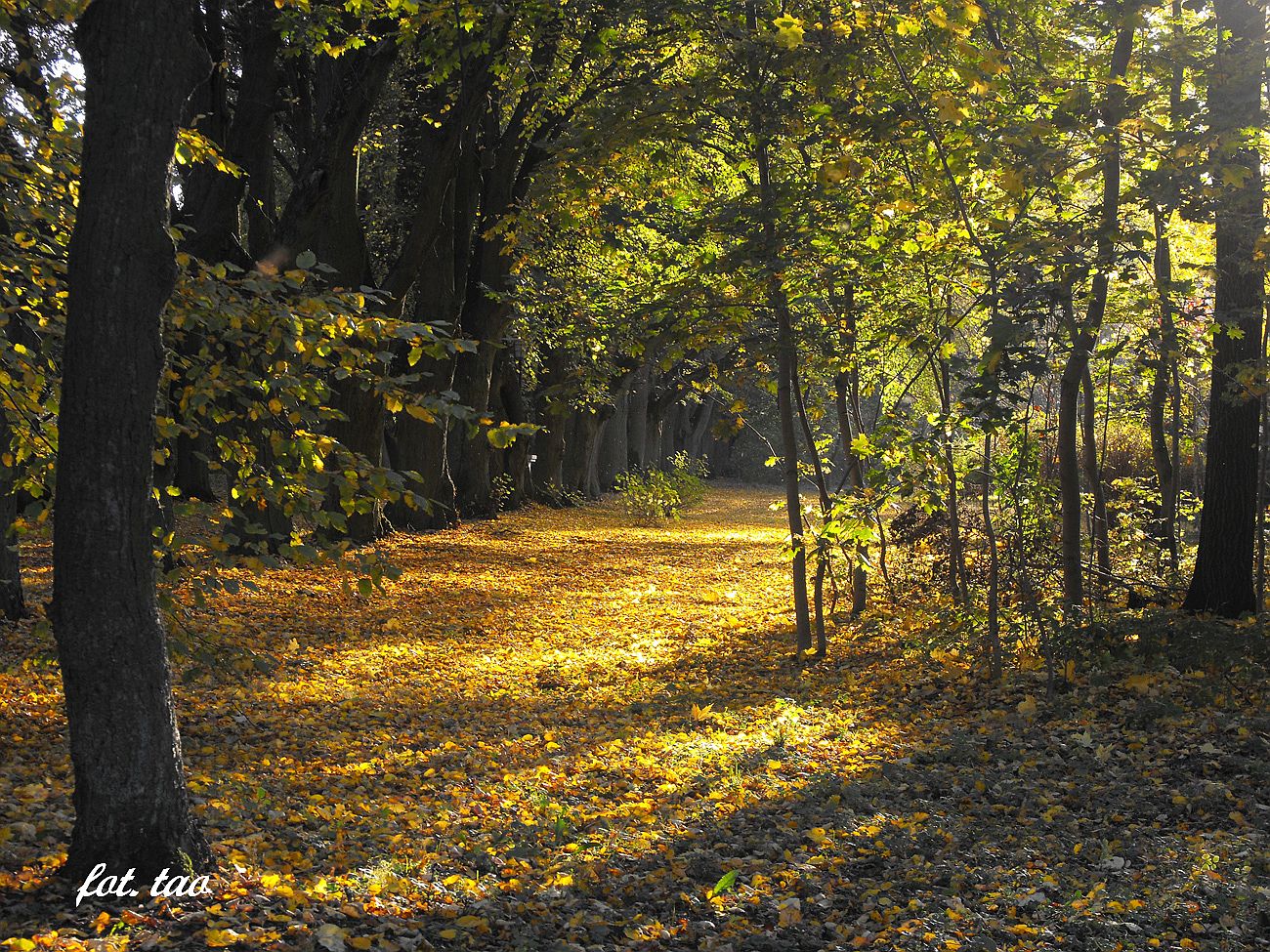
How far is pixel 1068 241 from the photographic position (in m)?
6.23

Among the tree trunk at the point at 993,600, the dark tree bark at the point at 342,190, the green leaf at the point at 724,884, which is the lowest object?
the green leaf at the point at 724,884

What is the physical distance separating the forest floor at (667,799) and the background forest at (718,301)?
37cm

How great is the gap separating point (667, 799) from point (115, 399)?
13.0 feet

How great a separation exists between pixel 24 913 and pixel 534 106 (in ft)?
54.2

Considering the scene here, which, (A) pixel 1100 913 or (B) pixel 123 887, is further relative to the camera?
(A) pixel 1100 913

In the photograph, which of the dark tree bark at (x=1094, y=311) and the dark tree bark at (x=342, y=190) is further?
the dark tree bark at (x=342, y=190)

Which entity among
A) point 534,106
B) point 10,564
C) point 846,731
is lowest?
point 846,731

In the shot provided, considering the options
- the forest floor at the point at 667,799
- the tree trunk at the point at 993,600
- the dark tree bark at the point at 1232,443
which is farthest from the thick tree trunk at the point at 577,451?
the tree trunk at the point at 993,600

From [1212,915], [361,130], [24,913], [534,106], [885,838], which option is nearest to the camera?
[24,913]

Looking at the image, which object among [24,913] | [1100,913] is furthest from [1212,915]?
[24,913]

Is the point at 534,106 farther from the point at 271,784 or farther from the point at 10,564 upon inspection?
the point at 271,784

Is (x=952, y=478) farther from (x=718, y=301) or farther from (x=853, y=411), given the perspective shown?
(x=853, y=411)

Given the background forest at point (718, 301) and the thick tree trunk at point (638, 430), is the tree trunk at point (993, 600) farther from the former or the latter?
the thick tree trunk at point (638, 430)

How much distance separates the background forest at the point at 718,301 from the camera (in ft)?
12.8
